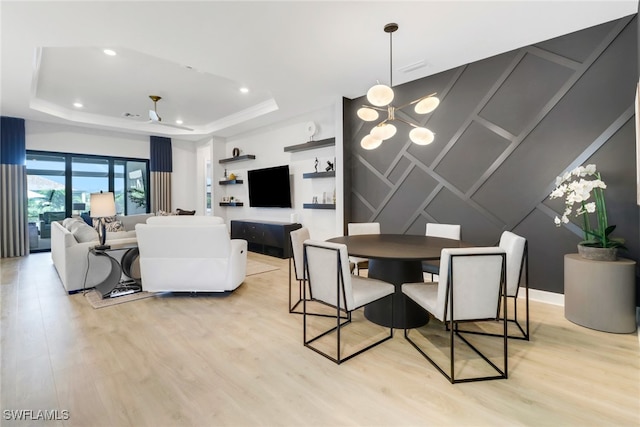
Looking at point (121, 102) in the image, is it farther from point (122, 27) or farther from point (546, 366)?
point (546, 366)

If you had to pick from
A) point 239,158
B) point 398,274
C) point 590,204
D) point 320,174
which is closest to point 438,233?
point 398,274

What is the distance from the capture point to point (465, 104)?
367 centimetres

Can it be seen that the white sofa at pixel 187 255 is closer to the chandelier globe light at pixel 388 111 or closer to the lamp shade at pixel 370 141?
the lamp shade at pixel 370 141

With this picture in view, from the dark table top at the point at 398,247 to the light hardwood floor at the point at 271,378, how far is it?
2.32 ft

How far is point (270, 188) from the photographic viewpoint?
6398 mm

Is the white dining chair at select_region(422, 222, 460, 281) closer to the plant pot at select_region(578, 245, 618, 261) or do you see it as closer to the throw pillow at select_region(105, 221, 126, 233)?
the plant pot at select_region(578, 245, 618, 261)

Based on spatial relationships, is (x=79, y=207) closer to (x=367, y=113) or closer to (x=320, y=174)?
(x=320, y=174)

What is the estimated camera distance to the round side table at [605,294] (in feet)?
7.93

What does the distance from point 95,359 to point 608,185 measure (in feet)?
14.7

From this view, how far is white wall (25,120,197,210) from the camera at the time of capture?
6.38 metres

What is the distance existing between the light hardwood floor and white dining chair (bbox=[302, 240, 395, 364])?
12cm

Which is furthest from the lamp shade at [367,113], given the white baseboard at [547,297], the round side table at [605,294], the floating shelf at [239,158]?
the floating shelf at [239,158]

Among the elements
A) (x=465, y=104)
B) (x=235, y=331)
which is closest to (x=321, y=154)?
(x=465, y=104)

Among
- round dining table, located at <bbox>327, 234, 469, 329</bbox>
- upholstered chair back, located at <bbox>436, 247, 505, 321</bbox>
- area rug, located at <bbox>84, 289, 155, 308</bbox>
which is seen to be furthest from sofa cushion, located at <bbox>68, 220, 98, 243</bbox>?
upholstered chair back, located at <bbox>436, 247, 505, 321</bbox>
